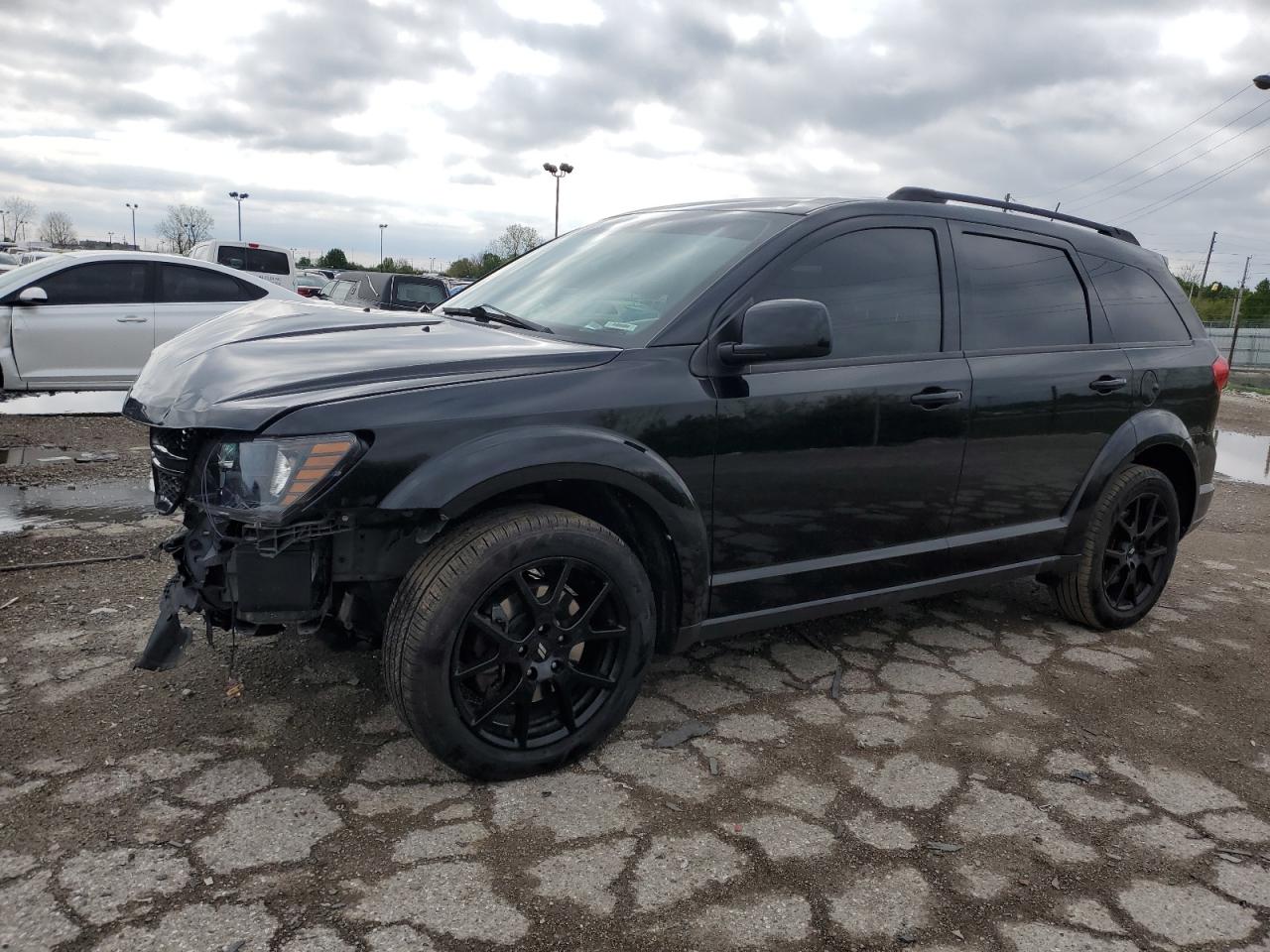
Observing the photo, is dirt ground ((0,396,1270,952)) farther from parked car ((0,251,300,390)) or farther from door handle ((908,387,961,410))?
parked car ((0,251,300,390))

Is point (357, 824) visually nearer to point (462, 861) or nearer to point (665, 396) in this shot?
point (462, 861)

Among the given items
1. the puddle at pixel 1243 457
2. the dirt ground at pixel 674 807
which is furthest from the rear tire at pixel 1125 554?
the puddle at pixel 1243 457

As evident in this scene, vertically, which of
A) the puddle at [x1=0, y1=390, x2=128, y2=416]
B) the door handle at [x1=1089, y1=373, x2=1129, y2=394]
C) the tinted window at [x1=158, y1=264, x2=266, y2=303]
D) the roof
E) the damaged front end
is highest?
the roof

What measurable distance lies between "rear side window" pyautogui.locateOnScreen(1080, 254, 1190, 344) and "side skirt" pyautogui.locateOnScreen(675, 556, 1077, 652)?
3.54 ft

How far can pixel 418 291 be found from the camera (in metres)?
15.2

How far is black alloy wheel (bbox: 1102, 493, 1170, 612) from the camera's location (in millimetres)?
4332

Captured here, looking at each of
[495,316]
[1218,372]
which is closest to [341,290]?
[495,316]

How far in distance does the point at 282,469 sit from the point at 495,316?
1.29 metres

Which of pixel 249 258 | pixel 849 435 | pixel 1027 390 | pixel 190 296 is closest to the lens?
pixel 849 435

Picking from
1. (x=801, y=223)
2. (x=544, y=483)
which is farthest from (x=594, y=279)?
(x=544, y=483)

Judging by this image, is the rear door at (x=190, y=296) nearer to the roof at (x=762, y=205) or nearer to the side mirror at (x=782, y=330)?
the roof at (x=762, y=205)

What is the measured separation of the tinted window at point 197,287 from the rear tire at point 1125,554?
7.98 meters

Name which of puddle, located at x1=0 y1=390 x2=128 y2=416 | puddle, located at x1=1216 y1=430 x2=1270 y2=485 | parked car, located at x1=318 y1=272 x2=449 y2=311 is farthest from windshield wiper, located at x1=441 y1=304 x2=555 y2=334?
parked car, located at x1=318 y1=272 x2=449 y2=311

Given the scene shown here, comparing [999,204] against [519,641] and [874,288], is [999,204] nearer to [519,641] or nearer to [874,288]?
[874,288]
